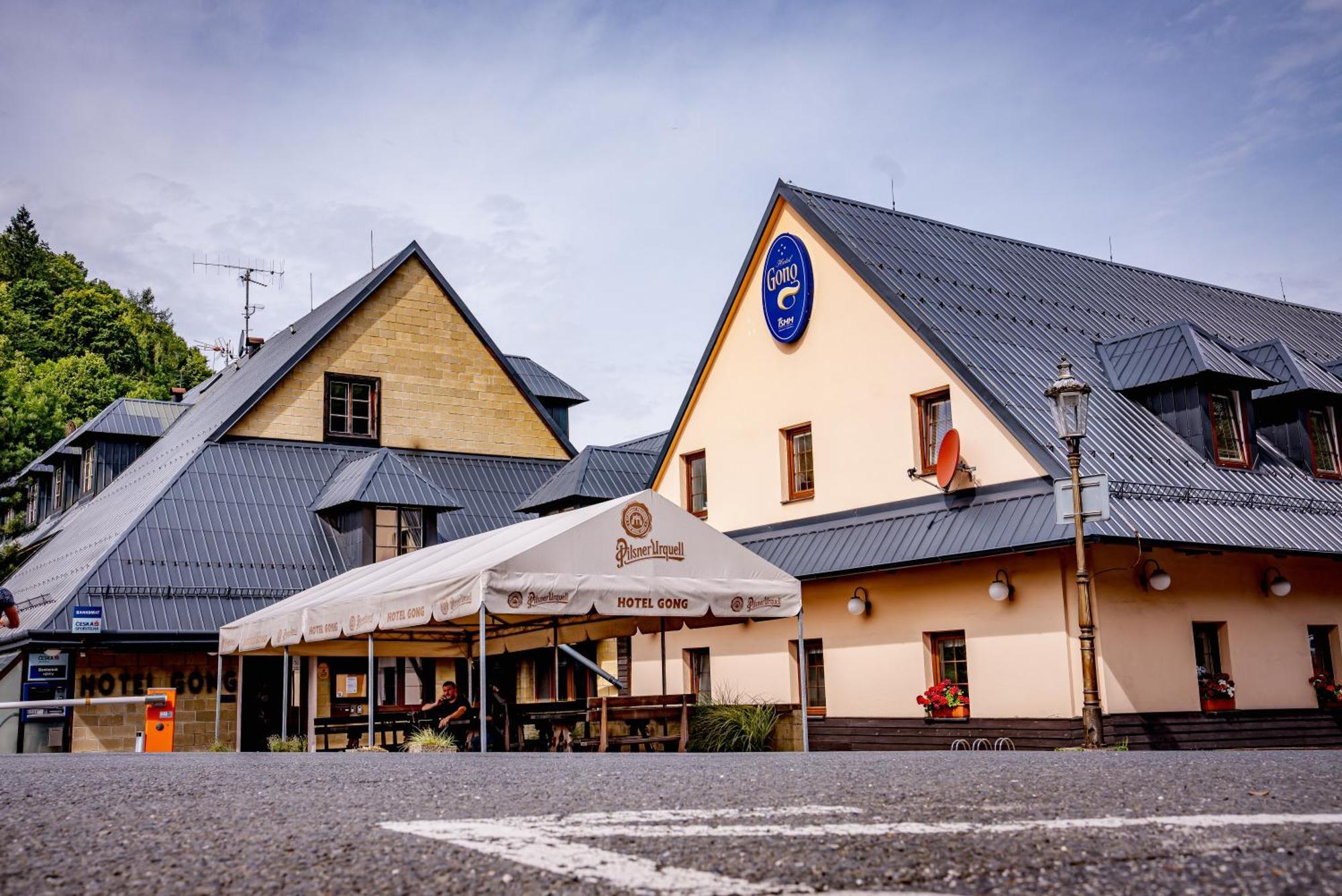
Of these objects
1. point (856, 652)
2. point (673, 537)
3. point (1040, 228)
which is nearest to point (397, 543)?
point (856, 652)

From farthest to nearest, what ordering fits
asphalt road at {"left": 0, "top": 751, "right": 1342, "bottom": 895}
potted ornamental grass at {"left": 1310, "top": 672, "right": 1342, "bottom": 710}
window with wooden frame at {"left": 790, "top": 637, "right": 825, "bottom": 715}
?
window with wooden frame at {"left": 790, "top": 637, "right": 825, "bottom": 715}, potted ornamental grass at {"left": 1310, "top": 672, "right": 1342, "bottom": 710}, asphalt road at {"left": 0, "top": 751, "right": 1342, "bottom": 895}

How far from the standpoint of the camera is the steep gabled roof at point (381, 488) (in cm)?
2652

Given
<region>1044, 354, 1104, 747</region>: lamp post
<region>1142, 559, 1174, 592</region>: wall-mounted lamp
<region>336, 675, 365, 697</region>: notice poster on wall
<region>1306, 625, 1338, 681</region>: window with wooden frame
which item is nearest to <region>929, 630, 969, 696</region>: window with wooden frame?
<region>1142, 559, 1174, 592</region>: wall-mounted lamp

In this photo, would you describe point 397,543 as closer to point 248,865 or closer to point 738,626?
point 738,626

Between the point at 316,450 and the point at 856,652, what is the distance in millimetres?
14374

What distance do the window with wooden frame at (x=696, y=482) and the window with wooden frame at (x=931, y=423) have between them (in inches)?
222

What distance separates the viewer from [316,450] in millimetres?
29156

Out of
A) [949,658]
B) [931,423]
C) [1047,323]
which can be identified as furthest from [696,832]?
[1047,323]

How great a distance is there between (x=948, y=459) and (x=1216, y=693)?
15.3ft

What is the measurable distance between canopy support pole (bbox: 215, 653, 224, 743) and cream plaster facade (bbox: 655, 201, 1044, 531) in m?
8.67

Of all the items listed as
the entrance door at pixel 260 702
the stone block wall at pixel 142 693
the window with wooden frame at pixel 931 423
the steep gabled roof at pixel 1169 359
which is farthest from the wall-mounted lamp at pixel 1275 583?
the stone block wall at pixel 142 693

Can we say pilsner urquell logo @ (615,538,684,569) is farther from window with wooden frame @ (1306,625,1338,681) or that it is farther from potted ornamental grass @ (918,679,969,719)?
window with wooden frame @ (1306,625,1338,681)

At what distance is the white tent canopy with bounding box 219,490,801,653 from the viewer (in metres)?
13.8

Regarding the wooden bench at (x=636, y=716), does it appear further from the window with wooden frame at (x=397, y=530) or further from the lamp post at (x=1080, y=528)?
the window with wooden frame at (x=397, y=530)
